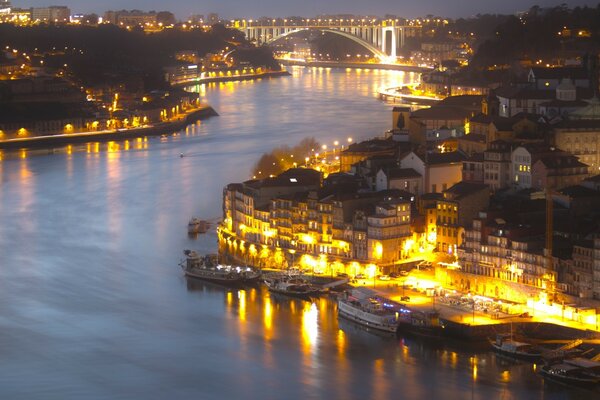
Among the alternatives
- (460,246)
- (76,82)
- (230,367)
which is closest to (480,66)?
(76,82)

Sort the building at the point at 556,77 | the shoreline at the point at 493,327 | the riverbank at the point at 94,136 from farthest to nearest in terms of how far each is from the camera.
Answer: the riverbank at the point at 94,136, the building at the point at 556,77, the shoreline at the point at 493,327

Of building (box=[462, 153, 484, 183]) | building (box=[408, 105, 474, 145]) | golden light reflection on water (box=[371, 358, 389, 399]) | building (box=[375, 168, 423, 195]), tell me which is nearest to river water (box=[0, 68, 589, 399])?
golden light reflection on water (box=[371, 358, 389, 399])

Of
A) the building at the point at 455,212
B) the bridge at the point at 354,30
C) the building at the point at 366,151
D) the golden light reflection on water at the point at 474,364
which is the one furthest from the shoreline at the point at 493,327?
the bridge at the point at 354,30

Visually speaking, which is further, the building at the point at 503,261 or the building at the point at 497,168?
the building at the point at 497,168

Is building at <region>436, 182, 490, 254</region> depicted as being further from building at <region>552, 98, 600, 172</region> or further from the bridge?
the bridge

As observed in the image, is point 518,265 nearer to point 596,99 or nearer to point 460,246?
point 460,246

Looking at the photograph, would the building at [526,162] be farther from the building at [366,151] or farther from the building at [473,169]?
the building at [366,151]

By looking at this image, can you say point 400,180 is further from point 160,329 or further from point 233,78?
point 233,78

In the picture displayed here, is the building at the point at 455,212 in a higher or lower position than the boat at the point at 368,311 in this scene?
higher
